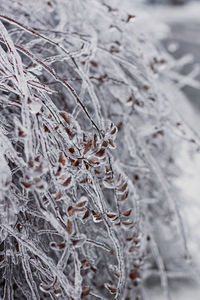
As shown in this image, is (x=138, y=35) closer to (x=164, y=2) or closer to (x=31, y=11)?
(x=31, y=11)

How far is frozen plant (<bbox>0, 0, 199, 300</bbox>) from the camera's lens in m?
0.63

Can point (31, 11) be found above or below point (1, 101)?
above

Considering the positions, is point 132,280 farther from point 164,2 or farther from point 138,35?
point 164,2

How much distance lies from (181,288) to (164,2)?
7606mm

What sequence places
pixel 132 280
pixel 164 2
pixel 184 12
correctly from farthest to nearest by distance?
1. pixel 164 2
2. pixel 184 12
3. pixel 132 280

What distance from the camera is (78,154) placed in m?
0.67

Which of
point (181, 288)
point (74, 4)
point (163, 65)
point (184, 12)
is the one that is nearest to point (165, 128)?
point (163, 65)

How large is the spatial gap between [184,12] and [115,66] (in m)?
6.70

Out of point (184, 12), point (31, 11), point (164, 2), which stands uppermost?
point (164, 2)

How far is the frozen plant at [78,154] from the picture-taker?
627mm

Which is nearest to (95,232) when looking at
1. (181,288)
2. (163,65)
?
(163,65)

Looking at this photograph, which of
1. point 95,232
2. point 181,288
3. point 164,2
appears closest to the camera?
point 95,232

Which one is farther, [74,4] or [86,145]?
[74,4]

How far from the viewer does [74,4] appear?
107cm
